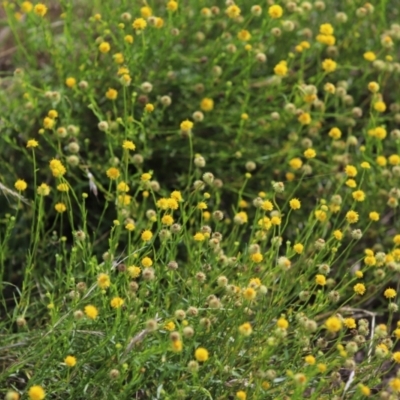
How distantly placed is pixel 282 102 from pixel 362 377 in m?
1.39

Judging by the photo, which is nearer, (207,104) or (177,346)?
(177,346)

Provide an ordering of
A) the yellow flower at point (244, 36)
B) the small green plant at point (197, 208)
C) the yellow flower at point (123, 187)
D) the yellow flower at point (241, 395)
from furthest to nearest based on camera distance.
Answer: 1. the yellow flower at point (244, 36)
2. the yellow flower at point (123, 187)
3. the small green plant at point (197, 208)
4. the yellow flower at point (241, 395)

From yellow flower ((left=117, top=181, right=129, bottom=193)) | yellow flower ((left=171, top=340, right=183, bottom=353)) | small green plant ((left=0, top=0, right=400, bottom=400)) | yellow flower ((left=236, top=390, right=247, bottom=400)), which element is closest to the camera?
yellow flower ((left=171, top=340, right=183, bottom=353))

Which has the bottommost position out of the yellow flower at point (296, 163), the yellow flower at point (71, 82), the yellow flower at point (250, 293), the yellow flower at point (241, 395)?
the yellow flower at point (241, 395)

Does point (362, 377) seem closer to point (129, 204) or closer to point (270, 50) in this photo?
point (129, 204)

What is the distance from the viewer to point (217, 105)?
121 inches

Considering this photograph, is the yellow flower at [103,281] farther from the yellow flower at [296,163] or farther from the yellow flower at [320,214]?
the yellow flower at [296,163]

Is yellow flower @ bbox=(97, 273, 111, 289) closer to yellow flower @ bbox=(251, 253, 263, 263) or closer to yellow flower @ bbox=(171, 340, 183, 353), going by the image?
yellow flower @ bbox=(171, 340, 183, 353)

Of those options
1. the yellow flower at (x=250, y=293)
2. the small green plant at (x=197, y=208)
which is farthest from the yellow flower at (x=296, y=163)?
the yellow flower at (x=250, y=293)

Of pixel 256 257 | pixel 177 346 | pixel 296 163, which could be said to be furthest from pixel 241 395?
pixel 296 163

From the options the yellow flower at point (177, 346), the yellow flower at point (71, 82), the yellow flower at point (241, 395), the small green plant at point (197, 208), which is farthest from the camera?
the yellow flower at point (71, 82)

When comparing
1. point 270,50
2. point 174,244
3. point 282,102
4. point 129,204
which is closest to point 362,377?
point 174,244

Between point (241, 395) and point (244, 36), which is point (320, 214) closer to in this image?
point (241, 395)

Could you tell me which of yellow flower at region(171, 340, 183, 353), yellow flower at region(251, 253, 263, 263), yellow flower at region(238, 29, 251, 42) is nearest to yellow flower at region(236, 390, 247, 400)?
yellow flower at region(171, 340, 183, 353)
